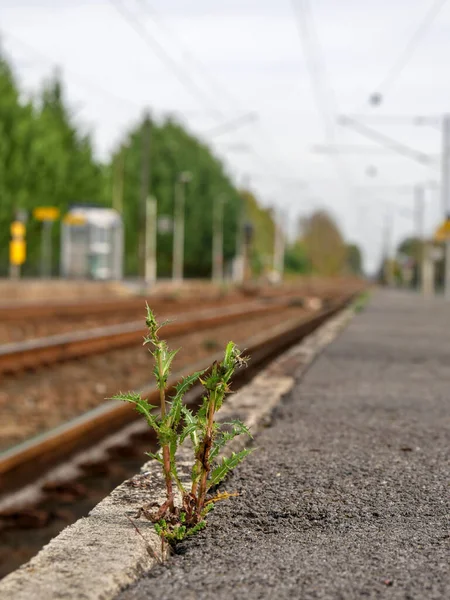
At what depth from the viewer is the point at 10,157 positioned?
152ft

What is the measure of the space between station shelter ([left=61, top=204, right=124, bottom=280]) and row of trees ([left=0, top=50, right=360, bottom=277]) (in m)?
3.74

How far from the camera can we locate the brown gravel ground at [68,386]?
7.68m

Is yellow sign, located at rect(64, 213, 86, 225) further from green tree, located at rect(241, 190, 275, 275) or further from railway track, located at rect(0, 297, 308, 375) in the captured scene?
green tree, located at rect(241, 190, 275, 275)

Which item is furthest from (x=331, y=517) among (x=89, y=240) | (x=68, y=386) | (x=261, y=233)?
(x=261, y=233)

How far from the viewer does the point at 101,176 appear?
193 ft

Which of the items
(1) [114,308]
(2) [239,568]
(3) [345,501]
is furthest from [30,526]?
(1) [114,308]

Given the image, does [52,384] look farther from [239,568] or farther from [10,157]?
[10,157]

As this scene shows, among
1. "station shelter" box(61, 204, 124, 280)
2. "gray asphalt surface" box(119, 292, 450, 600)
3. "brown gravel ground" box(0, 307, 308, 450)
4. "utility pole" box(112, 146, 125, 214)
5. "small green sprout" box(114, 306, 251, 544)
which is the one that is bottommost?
"brown gravel ground" box(0, 307, 308, 450)

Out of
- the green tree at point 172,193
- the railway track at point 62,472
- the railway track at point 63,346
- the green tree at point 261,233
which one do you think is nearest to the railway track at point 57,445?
the railway track at point 62,472

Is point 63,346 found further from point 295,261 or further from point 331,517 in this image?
point 295,261

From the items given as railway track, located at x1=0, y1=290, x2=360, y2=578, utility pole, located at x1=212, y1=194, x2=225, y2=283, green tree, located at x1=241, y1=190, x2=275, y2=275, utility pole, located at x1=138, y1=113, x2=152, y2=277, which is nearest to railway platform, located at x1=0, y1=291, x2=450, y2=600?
railway track, located at x1=0, y1=290, x2=360, y2=578

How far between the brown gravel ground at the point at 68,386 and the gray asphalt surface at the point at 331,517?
6.31ft

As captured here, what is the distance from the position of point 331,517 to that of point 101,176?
185 ft

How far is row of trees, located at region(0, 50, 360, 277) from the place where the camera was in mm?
46250
